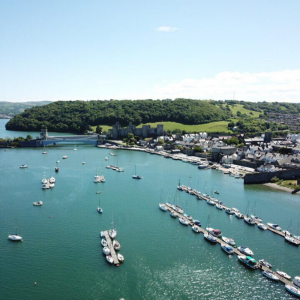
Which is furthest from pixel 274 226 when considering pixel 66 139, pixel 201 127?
pixel 201 127

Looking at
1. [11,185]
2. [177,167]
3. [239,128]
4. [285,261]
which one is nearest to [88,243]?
[285,261]

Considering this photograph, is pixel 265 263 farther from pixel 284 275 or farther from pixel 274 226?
pixel 274 226

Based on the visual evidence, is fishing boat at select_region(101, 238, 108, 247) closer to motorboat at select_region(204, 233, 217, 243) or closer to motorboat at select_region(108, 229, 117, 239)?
motorboat at select_region(108, 229, 117, 239)

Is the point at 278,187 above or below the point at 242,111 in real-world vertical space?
below

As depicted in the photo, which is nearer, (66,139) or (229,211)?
(229,211)

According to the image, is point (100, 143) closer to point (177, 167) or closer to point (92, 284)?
point (177, 167)

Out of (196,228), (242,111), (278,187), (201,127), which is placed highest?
(242,111)


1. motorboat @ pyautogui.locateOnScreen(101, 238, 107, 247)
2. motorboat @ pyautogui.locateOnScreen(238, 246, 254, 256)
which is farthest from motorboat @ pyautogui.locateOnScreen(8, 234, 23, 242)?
motorboat @ pyautogui.locateOnScreen(238, 246, 254, 256)
